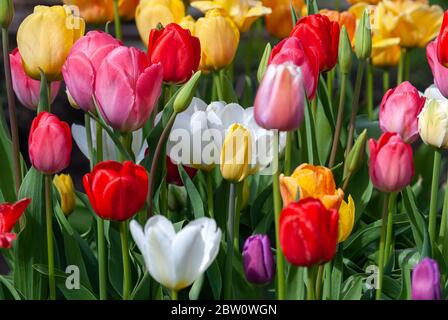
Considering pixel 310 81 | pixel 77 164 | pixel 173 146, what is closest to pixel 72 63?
pixel 173 146

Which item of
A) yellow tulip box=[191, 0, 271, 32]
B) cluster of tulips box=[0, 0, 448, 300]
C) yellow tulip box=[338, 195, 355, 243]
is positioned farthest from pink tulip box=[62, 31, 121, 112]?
yellow tulip box=[191, 0, 271, 32]

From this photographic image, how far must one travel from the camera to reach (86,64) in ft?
3.93

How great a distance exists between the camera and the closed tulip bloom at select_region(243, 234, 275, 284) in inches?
44.5

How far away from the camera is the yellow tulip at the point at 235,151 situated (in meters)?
1.20

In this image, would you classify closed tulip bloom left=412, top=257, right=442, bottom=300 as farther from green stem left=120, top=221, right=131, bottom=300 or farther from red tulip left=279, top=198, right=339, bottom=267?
green stem left=120, top=221, right=131, bottom=300

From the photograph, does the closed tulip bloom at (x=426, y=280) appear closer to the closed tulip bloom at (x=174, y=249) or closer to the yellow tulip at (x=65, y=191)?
the closed tulip bloom at (x=174, y=249)

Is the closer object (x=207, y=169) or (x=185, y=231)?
(x=185, y=231)

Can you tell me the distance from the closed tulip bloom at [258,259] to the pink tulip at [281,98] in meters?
0.14

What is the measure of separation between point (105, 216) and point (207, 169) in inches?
10.4

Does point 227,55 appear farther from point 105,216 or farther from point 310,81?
point 105,216

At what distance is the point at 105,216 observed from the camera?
3.66 ft

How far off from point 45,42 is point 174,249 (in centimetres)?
42

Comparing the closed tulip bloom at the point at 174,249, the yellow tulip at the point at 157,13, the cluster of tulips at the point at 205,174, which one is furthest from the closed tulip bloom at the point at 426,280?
the yellow tulip at the point at 157,13

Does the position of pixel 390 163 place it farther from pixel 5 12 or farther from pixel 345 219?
pixel 5 12
